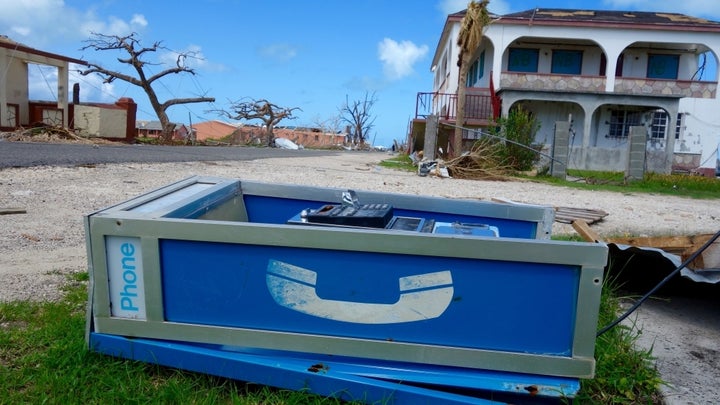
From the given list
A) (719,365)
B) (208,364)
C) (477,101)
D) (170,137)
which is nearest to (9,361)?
(208,364)

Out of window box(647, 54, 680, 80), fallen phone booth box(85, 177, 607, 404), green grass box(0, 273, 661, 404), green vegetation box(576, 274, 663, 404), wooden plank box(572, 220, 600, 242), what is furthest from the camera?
window box(647, 54, 680, 80)

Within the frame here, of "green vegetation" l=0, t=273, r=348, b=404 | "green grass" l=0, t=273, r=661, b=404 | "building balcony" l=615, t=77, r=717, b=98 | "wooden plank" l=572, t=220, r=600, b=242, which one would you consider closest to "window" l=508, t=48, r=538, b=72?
"building balcony" l=615, t=77, r=717, b=98

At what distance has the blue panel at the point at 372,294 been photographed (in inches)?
82.3

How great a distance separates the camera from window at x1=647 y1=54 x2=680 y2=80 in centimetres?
2919

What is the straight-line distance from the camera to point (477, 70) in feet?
105

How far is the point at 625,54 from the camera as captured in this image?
1152 inches

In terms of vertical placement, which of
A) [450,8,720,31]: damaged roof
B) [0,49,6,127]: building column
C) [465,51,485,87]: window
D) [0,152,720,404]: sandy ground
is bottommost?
[0,152,720,404]: sandy ground

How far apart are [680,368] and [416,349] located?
1.60m

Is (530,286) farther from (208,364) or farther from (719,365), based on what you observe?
(719,365)

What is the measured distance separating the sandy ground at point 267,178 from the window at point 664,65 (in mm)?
20375

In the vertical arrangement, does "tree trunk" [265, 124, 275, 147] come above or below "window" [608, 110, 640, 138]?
below

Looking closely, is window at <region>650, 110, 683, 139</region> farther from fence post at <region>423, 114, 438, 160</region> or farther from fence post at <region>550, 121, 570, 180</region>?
fence post at <region>423, 114, 438, 160</region>

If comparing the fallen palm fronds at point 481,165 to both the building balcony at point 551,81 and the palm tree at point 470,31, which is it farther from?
the building balcony at point 551,81

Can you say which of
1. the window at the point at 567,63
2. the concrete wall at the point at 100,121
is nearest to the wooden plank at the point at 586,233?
the concrete wall at the point at 100,121
